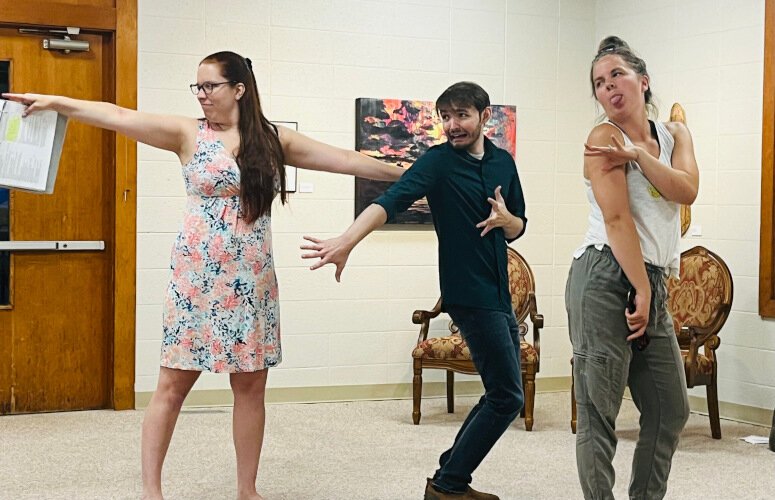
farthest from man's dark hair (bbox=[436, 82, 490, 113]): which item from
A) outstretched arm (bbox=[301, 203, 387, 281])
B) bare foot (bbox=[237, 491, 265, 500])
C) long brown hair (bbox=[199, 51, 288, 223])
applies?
bare foot (bbox=[237, 491, 265, 500])

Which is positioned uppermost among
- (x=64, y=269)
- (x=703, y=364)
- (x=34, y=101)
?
(x=34, y=101)

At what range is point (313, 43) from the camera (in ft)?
20.3

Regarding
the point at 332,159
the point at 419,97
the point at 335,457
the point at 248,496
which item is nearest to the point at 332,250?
the point at 332,159

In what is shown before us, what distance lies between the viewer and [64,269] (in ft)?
19.0

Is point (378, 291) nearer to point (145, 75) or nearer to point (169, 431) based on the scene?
point (145, 75)

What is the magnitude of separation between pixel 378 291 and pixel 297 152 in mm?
2788

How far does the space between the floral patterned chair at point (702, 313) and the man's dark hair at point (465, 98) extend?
2250mm

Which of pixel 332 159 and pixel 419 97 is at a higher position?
pixel 419 97

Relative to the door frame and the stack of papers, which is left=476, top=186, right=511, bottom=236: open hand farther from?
the door frame

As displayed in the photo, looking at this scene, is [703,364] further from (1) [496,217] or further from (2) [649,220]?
(2) [649,220]

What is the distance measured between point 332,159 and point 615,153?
125 centimetres

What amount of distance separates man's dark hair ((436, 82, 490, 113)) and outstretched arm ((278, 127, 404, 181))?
1.22 feet

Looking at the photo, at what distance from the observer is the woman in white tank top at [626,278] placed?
278 cm

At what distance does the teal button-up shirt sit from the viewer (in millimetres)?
3383
